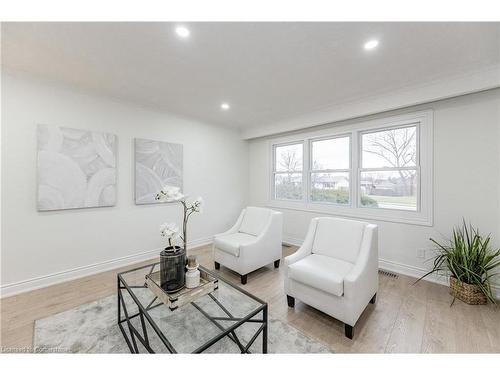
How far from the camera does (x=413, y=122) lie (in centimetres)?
269

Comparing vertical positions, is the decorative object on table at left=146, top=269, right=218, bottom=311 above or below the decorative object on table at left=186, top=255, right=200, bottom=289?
below

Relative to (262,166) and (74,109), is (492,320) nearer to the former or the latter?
(262,166)

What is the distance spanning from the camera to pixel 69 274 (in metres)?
2.50

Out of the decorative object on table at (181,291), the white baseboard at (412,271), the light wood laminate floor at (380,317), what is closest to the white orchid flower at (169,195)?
the decorative object on table at (181,291)

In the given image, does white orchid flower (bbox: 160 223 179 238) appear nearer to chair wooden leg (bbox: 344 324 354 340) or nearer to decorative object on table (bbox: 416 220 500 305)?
chair wooden leg (bbox: 344 324 354 340)

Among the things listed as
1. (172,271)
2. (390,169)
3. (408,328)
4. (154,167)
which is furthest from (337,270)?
(154,167)

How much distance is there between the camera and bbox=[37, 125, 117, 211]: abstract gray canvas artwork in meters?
2.33

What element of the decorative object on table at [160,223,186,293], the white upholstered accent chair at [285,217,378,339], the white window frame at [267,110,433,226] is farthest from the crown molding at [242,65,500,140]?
the decorative object on table at [160,223,186,293]

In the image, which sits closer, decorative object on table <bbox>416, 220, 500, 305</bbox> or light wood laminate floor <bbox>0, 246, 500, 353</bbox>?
light wood laminate floor <bbox>0, 246, 500, 353</bbox>

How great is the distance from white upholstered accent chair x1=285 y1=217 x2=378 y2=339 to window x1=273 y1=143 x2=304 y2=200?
1.77 m

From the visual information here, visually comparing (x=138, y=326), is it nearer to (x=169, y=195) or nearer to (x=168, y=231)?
(x=168, y=231)

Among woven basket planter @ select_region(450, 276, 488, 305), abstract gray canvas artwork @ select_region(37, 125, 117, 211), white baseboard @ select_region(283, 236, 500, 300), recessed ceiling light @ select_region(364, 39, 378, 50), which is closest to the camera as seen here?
recessed ceiling light @ select_region(364, 39, 378, 50)
